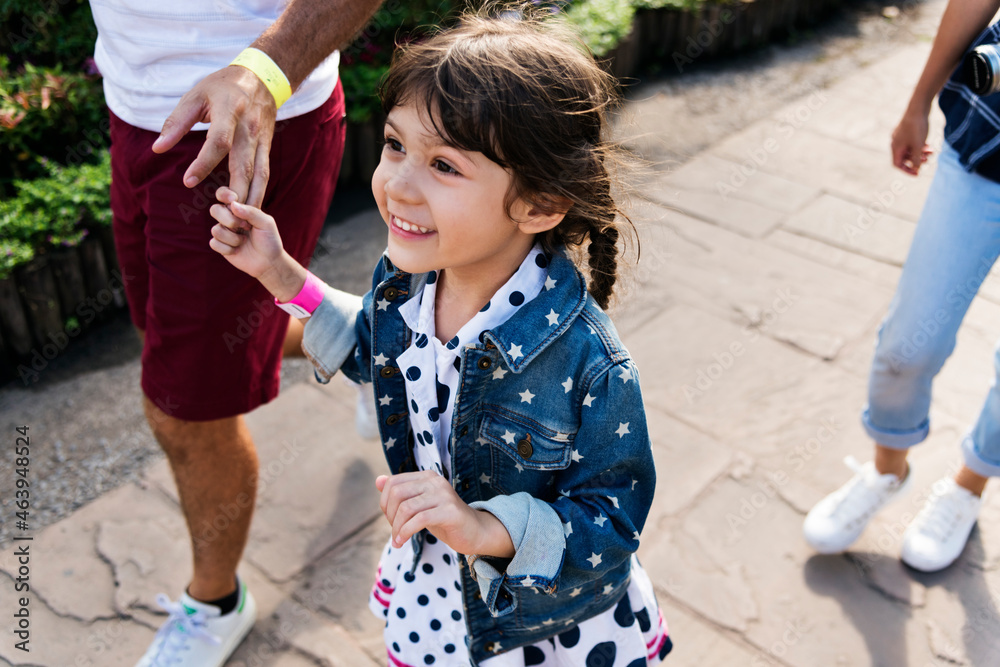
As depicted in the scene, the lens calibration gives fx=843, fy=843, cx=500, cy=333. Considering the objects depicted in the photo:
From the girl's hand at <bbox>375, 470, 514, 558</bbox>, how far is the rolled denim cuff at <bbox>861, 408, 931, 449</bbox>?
1.52 meters

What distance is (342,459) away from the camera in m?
2.74

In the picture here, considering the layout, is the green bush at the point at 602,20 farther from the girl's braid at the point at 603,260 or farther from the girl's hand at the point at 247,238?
the girl's hand at the point at 247,238

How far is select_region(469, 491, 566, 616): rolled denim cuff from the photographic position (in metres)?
1.24

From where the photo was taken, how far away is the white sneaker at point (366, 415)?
2682 mm

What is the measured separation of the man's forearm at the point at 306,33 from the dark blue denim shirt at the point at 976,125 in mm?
1394

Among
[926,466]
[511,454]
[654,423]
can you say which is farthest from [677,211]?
[511,454]

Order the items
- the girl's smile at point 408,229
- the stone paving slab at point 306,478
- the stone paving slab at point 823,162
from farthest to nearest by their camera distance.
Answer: the stone paving slab at point 823,162 < the stone paving slab at point 306,478 < the girl's smile at point 408,229

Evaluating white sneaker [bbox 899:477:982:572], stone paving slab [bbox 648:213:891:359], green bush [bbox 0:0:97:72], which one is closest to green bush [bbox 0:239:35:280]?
green bush [bbox 0:0:97:72]

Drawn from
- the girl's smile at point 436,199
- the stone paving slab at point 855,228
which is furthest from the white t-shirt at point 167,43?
the stone paving slab at point 855,228

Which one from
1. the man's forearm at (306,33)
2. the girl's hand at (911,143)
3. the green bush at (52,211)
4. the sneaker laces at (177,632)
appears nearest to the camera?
the man's forearm at (306,33)

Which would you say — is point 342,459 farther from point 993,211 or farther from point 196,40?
point 993,211

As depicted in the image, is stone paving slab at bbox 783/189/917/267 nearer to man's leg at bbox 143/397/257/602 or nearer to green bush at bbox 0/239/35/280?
man's leg at bbox 143/397/257/602

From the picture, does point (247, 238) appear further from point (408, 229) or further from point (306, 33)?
point (306, 33)

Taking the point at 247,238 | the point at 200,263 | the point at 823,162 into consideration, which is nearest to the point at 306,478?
the point at 200,263
